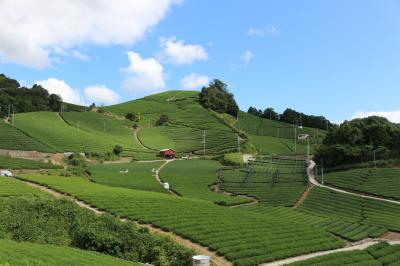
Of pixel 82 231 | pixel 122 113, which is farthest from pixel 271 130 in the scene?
pixel 82 231

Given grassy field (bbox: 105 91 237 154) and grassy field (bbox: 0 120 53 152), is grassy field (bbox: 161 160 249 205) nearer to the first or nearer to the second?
grassy field (bbox: 105 91 237 154)

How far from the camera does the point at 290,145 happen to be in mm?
144125

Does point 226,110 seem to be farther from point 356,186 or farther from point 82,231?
point 82,231

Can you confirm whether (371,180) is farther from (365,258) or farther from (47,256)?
(47,256)

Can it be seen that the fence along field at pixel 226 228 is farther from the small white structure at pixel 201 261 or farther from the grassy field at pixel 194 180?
the grassy field at pixel 194 180

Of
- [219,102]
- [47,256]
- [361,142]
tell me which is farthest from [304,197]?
[219,102]

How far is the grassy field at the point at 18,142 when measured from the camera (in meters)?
89.6

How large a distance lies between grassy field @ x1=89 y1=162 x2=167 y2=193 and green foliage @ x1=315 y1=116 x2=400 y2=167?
34575mm

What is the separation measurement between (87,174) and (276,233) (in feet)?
158

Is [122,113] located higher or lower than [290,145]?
higher

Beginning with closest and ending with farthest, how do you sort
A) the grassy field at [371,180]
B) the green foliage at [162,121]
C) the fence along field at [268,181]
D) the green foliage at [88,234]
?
the green foliage at [88,234], the grassy field at [371,180], the fence along field at [268,181], the green foliage at [162,121]

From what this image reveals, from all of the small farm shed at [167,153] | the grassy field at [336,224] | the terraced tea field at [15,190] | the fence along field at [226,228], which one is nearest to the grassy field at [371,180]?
the grassy field at [336,224]

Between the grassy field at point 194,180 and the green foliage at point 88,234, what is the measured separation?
26.6m

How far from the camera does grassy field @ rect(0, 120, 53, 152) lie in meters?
89.6
